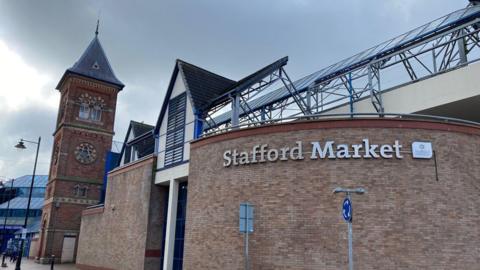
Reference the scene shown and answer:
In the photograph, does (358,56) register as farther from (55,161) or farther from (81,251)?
(55,161)

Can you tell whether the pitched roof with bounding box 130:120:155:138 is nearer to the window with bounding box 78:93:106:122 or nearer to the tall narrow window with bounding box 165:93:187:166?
the tall narrow window with bounding box 165:93:187:166

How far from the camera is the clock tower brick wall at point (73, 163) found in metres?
39.1

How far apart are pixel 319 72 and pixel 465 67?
1021cm

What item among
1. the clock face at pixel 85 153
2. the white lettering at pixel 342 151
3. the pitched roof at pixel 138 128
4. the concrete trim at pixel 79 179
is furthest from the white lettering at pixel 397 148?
the clock face at pixel 85 153

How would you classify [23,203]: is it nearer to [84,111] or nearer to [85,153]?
[85,153]

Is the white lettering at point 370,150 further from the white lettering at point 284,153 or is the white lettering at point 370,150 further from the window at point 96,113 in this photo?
the window at point 96,113

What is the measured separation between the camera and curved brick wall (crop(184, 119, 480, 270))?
40.2 feet

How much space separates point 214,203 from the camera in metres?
15.6

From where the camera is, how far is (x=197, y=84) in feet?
71.3

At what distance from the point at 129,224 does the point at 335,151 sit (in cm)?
1363

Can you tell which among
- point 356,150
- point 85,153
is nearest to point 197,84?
point 356,150

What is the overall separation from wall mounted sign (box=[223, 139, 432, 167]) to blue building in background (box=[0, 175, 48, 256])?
4757 cm

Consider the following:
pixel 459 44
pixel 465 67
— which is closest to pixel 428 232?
pixel 465 67

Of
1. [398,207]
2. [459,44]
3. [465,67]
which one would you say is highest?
[459,44]
